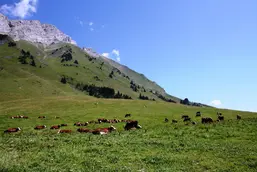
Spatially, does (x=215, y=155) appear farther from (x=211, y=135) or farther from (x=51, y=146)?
(x=51, y=146)

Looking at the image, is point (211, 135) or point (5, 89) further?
point (5, 89)

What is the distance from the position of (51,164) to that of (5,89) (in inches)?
4669

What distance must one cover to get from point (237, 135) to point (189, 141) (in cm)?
652

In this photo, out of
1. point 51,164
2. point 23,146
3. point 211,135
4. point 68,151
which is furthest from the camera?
point 211,135

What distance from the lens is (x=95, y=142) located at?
2355 centimetres

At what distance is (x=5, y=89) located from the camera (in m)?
122

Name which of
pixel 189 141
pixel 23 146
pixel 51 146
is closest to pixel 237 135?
pixel 189 141

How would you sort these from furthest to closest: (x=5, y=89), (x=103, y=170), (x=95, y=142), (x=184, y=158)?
(x=5, y=89) < (x=95, y=142) < (x=184, y=158) < (x=103, y=170)

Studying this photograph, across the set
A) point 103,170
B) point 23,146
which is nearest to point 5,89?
point 23,146

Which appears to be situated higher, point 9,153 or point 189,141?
point 189,141

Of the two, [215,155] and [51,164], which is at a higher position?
[215,155]

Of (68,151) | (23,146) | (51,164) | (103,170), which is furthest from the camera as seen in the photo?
(23,146)

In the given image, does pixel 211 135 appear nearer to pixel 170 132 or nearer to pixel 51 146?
pixel 170 132

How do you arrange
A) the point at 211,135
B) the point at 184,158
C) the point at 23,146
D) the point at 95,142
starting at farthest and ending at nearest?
the point at 211,135 → the point at 95,142 → the point at 23,146 → the point at 184,158
